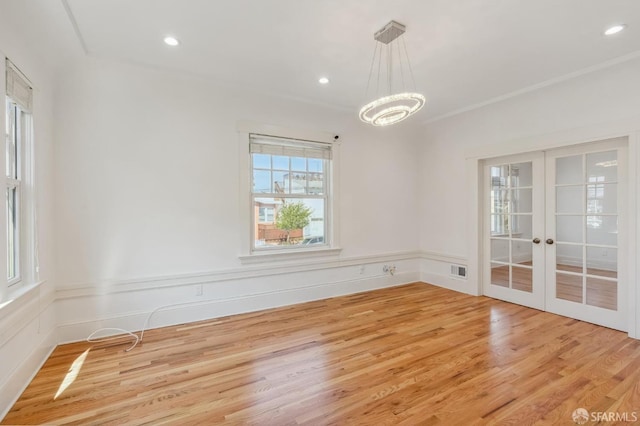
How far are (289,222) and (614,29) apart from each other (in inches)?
152

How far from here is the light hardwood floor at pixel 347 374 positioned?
1.97 metres

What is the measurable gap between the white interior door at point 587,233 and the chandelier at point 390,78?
2.21 m

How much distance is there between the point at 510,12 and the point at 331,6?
142 cm

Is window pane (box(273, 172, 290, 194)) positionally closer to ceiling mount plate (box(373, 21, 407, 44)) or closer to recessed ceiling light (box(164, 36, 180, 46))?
recessed ceiling light (box(164, 36, 180, 46))

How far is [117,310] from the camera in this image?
10.6 ft

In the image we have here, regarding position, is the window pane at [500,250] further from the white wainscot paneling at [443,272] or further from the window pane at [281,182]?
the window pane at [281,182]

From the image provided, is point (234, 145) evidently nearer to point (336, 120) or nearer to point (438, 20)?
point (336, 120)

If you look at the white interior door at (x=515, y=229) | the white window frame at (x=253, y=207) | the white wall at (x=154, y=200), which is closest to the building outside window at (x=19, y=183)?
the white wall at (x=154, y=200)

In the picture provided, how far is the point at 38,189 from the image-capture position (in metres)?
2.63

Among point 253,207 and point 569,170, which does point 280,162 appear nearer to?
point 253,207

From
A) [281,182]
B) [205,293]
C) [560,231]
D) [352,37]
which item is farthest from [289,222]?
[560,231]

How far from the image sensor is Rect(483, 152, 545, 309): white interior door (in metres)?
3.94

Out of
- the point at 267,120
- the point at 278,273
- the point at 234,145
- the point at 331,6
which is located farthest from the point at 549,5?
the point at 278,273

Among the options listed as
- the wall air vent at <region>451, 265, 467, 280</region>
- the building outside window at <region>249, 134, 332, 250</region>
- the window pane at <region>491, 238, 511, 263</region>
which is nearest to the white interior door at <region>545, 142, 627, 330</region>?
the window pane at <region>491, 238, 511, 263</region>
